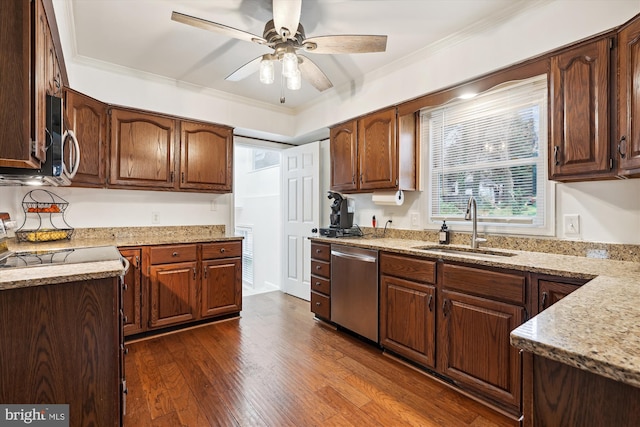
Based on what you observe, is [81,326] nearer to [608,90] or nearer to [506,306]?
[506,306]

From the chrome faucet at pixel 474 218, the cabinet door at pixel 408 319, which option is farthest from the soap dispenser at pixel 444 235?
the cabinet door at pixel 408 319

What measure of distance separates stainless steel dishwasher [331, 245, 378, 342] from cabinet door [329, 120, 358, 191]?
746mm

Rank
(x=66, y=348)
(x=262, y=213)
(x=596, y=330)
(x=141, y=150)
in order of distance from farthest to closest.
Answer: (x=262, y=213) → (x=141, y=150) → (x=66, y=348) → (x=596, y=330)

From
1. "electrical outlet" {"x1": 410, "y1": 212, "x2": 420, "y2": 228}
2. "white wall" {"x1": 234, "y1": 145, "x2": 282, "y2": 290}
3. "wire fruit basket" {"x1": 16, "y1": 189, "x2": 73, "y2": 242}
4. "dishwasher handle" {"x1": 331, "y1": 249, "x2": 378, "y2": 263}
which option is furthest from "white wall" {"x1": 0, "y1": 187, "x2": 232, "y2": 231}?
"electrical outlet" {"x1": 410, "y1": 212, "x2": 420, "y2": 228}

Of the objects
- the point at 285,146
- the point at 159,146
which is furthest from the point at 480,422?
the point at 285,146

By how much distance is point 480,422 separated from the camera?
172 cm

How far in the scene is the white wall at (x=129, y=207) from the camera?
2.68 meters

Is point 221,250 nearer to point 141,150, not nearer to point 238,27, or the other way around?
point 141,150

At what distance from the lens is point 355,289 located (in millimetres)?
2762

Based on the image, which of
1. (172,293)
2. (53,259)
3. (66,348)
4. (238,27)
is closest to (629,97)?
(238,27)

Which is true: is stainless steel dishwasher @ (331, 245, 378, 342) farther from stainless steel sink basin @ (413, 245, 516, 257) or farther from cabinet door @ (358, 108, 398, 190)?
cabinet door @ (358, 108, 398, 190)

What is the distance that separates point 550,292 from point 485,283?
328mm

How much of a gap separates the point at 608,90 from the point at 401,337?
1960mm

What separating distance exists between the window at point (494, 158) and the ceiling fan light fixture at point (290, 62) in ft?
4.86
